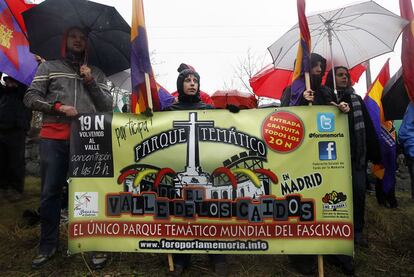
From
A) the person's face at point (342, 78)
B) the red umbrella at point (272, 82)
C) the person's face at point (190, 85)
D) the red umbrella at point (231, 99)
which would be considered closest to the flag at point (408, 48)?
the person's face at point (342, 78)

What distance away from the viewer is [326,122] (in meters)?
3.26

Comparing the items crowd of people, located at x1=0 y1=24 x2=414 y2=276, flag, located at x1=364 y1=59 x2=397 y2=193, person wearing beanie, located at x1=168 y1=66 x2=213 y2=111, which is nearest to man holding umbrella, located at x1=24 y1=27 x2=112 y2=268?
crowd of people, located at x1=0 y1=24 x2=414 y2=276

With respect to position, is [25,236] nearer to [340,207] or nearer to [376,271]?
Result: [340,207]

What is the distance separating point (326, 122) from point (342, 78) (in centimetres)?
105

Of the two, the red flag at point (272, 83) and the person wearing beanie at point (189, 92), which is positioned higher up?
the red flag at point (272, 83)

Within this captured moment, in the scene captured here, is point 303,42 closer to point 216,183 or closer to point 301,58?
point 301,58

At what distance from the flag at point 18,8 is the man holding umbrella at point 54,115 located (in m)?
0.69

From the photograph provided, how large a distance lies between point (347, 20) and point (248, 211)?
251cm

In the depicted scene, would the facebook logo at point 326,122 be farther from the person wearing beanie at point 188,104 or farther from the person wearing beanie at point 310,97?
the person wearing beanie at point 188,104

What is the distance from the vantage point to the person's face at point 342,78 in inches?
159

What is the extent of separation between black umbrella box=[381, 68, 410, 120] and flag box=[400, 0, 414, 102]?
2.04ft

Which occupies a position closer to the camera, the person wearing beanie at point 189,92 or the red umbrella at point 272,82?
the person wearing beanie at point 189,92

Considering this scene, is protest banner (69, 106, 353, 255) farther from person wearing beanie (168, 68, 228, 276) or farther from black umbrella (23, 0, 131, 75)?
black umbrella (23, 0, 131, 75)

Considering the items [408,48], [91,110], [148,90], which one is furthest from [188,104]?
[408,48]
